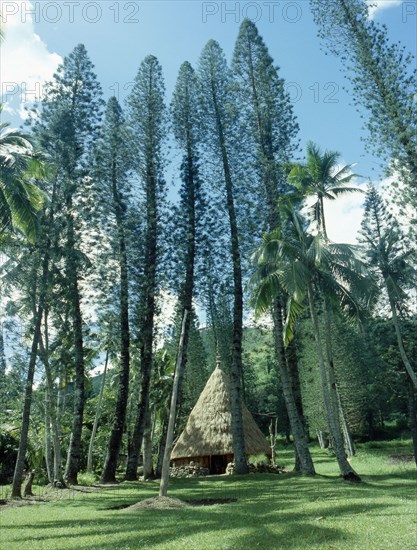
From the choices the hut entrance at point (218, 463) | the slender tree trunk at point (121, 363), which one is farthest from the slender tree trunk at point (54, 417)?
the hut entrance at point (218, 463)

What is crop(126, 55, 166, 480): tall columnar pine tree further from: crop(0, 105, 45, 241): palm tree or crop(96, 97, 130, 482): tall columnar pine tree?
crop(0, 105, 45, 241): palm tree

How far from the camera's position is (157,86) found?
22922 millimetres

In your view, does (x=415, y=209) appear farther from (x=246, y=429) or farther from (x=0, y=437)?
(x=0, y=437)

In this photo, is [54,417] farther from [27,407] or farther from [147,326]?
[147,326]

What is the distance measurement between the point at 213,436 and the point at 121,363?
625 centimetres

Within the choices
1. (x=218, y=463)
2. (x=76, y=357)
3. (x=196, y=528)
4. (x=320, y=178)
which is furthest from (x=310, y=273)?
(x=218, y=463)

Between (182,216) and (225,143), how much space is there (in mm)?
3743

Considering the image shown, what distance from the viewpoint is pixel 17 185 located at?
11922 mm

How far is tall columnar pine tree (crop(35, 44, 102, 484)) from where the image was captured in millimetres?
17906

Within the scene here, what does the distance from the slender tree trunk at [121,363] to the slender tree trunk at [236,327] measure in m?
4.25

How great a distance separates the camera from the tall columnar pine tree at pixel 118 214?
1892 centimetres

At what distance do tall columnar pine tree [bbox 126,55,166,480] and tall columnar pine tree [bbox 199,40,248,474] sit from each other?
2196 mm

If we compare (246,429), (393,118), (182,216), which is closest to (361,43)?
(393,118)

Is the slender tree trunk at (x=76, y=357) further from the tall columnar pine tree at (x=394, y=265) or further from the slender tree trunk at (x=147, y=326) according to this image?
the tall columnar pine tree at (x=394, y=265)
